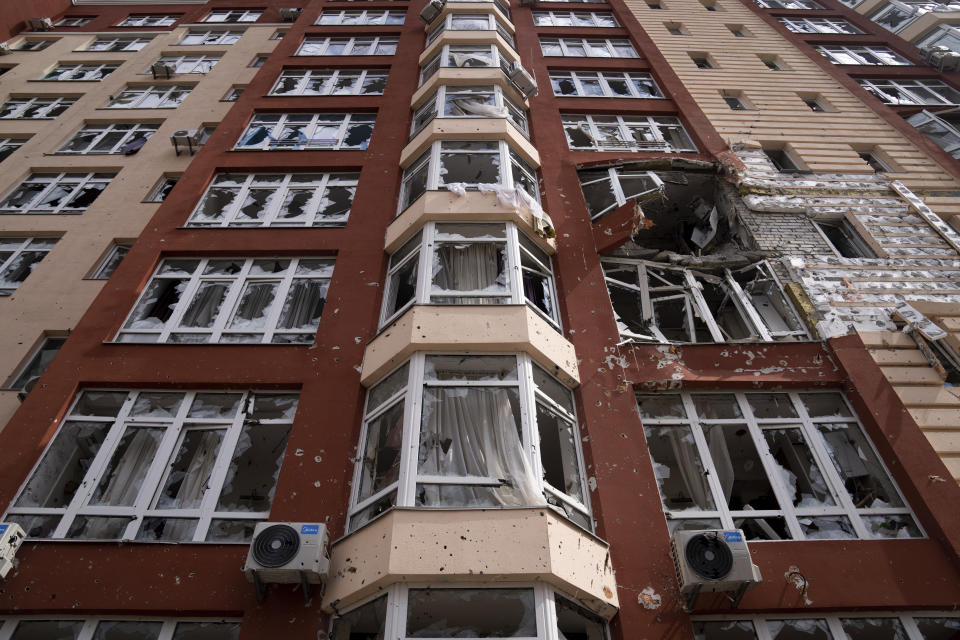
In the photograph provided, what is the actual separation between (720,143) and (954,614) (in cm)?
1083

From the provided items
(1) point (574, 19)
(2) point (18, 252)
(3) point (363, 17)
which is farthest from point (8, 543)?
(1) point (574, 19)

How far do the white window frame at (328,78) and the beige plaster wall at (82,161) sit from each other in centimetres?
216

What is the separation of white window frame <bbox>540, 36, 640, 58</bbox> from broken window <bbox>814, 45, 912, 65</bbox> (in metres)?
7.18

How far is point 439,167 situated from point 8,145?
14358mm

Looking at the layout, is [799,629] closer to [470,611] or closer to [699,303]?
[470,611]

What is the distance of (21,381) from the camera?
10859 millimetres

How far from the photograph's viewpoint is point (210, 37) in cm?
2270

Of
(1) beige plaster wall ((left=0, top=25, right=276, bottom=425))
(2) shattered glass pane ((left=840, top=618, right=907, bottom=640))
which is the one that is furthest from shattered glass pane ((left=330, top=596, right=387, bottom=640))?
(1) beige plaster wall ((left=0, top=25, right=276, bottom=425))

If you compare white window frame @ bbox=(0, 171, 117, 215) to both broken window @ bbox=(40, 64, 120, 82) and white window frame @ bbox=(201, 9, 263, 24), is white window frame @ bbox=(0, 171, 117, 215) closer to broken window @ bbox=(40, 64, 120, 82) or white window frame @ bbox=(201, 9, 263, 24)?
broken window @ bbox=(40, 64, 120, 82)

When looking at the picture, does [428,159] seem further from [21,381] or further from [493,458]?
[21,381]

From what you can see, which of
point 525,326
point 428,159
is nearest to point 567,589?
point 525,326

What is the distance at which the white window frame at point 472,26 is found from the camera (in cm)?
1794

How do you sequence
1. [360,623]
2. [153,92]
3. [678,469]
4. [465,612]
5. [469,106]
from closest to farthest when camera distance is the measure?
[465,612]
[360,623]
[678,469]
[469,106]
[153,92]

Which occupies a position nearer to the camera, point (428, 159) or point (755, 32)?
point (428, 159)
